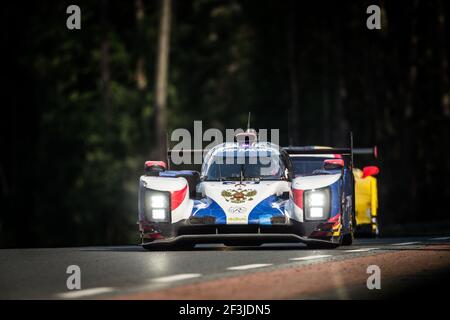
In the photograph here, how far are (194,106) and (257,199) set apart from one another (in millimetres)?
51514

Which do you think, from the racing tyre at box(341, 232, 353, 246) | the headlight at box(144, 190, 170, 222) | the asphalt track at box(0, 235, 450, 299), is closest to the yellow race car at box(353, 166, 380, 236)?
the racing tyre at box(341, 232, 353, 246)

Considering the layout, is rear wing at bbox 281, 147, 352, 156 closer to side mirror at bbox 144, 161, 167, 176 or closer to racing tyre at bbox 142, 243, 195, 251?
racing tyre at bbox 142, 243, 195, 251

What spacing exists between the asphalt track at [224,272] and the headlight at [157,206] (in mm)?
543

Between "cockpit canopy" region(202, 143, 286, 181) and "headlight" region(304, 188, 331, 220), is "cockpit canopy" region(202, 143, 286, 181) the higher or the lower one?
the higher one

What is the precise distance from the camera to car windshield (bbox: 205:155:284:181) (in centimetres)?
1848

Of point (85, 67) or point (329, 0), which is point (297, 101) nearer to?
point (329, 0)

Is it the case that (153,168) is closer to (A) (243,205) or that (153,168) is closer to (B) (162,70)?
(A) (243,205)

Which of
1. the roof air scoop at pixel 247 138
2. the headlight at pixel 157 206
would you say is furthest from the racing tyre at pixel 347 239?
the headlight at pixel 157 206

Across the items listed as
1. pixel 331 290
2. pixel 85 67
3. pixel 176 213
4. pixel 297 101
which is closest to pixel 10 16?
pixel 85 67

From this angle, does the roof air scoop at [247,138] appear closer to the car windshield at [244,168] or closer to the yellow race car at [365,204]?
the car windshield at [244,168]

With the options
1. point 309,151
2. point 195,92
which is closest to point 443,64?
point 195,92

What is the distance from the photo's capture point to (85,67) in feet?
207

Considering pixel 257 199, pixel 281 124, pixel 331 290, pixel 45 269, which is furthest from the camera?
pixel 281 124

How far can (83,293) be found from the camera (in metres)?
12.1
